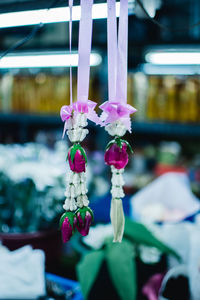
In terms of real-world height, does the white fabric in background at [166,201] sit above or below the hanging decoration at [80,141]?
below

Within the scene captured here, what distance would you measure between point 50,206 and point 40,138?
184cm

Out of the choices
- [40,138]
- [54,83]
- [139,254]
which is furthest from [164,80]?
[139,254]

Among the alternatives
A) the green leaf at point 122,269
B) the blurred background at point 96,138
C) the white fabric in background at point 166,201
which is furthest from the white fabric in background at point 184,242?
the white fabric in background at point 166,201

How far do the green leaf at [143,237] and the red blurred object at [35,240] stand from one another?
0.92 feet

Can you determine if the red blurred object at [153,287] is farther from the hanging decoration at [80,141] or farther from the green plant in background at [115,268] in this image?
the hanging decoration at [80,141]

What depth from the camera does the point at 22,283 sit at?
0.77 meters

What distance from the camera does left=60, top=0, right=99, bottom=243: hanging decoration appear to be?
0.47m

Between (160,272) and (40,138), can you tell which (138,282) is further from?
(40,138)

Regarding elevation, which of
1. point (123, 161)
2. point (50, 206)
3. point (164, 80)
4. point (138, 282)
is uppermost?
point (164, 80)

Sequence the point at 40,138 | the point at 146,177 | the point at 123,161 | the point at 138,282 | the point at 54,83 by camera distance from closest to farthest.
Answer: the point at 123,161 < the point at 138,282 < the point at 54,83 < the point at 146,177 < the point at 40,138

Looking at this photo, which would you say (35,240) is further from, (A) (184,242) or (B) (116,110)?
(B) (116,110)

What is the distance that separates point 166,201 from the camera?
4.88ft

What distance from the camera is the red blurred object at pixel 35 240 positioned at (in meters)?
1.02

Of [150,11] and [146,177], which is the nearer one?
[150,11]
